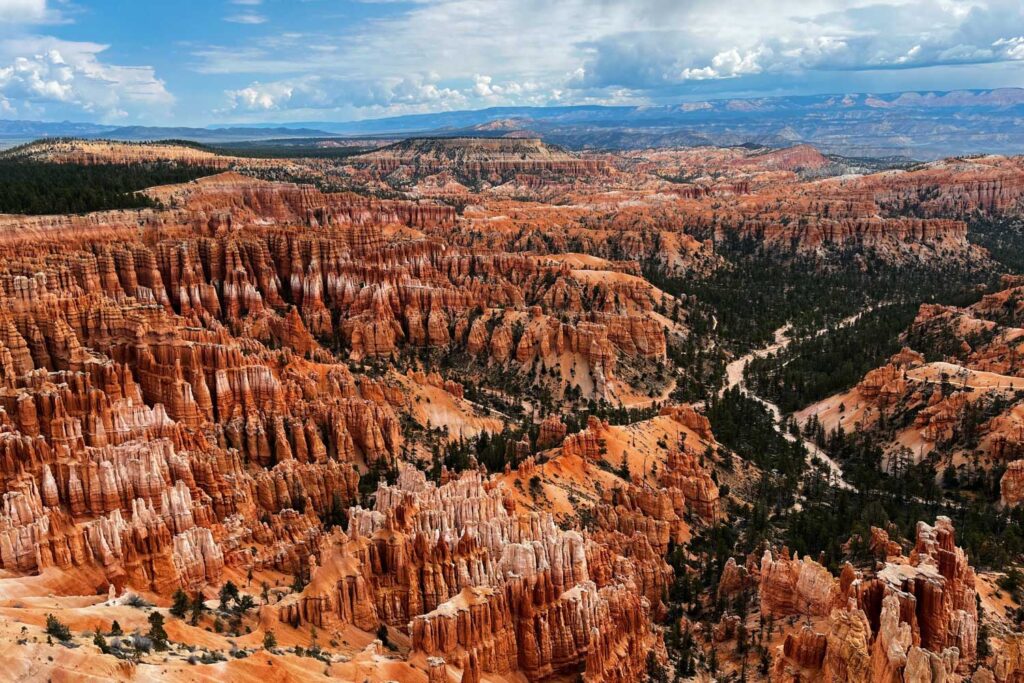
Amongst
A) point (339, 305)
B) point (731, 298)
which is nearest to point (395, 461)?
point (339, 305)

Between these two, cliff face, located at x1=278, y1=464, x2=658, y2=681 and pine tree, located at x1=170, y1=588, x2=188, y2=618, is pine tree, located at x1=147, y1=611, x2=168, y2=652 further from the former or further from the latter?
cliff face, located at x1=278, y1=464, x2=658, y2=681

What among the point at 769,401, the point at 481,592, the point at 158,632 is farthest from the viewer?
the point at 769,401

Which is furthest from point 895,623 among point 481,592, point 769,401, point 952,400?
point 769,401

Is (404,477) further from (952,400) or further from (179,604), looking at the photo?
(952,400)

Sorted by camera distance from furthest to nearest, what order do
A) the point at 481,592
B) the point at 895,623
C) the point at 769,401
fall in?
the point at 769,401
the point at 481,592
the point at 895,623

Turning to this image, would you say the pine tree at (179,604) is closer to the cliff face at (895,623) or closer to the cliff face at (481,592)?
the cliff face at (481,592)

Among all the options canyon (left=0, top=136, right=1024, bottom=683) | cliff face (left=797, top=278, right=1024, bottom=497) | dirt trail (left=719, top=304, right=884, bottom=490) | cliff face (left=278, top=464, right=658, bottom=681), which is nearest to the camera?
canyon (left=0, top=136, right=1024, bottom=683)

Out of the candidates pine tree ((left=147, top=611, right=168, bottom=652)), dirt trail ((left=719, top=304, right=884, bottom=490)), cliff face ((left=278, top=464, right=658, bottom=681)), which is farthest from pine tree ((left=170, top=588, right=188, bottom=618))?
dirt trail ((left=719, top=304, right=884, bottom=490))

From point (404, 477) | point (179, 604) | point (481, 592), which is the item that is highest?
point (179, 604)

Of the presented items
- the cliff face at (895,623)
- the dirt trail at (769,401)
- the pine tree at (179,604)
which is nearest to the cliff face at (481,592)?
the pine tree at (179,604)
